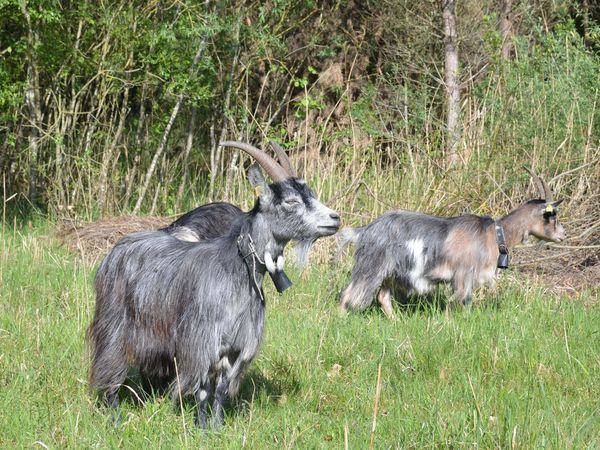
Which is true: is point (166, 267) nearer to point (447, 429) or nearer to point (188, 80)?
point (447, 429)

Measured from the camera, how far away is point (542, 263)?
29.7 feet

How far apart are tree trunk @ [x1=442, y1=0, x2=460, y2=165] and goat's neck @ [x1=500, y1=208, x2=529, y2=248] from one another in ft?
6.80

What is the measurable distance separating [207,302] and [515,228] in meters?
4.19

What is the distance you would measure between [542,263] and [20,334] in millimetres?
5453

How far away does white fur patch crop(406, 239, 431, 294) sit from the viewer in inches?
302

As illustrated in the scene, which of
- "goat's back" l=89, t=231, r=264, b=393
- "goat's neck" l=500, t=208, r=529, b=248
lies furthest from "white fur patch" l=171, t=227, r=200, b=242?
"goat's neck" l=500, t=208, r=529, b=248

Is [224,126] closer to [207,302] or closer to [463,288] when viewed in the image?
[463,288]

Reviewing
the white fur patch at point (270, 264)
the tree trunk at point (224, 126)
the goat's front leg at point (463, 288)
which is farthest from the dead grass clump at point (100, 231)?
the white fur patch at point (270, 264)

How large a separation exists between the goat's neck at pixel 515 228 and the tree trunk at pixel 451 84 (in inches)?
81.6

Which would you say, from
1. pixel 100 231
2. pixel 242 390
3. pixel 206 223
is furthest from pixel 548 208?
pixel 100 231

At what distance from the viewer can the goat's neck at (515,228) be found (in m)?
7.98

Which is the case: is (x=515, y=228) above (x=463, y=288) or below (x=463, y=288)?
above

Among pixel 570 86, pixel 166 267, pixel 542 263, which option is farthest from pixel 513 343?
pixel 570 86

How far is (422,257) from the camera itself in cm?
768
